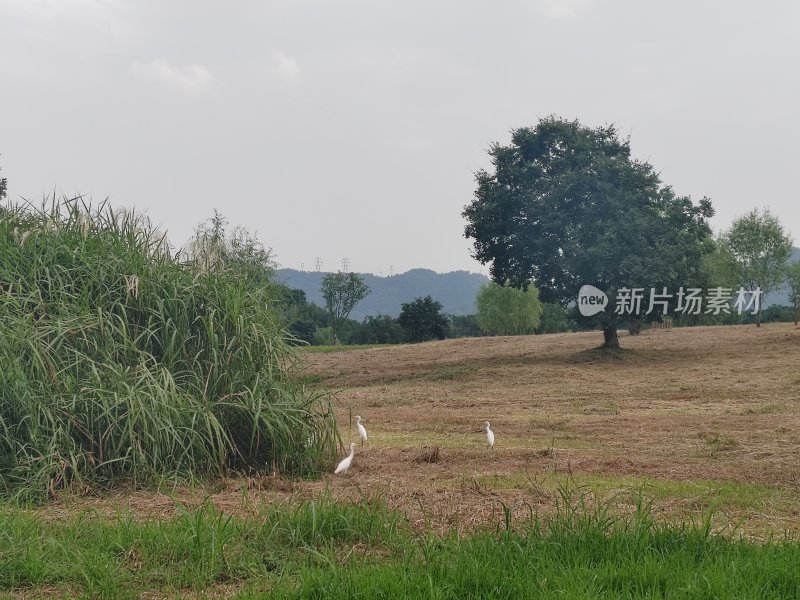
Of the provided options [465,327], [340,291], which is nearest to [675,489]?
[340,291]

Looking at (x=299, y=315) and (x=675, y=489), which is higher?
(x=299, y=315)

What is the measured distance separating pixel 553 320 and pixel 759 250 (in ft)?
121

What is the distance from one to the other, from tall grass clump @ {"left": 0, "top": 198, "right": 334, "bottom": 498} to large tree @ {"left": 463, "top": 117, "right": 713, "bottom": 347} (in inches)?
645

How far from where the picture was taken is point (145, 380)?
6820 millimetres

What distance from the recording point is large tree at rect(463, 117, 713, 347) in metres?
23.2

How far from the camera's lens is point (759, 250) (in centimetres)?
3519

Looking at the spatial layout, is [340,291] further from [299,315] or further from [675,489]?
[675,489]

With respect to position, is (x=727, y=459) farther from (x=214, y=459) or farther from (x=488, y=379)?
(x=488, y=379)

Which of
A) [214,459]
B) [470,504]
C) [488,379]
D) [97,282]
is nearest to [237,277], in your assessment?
[97,282]

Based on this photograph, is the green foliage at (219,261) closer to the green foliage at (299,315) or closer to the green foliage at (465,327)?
the green foliage at (299,315)

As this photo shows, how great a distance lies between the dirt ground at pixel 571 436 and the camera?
234 inches

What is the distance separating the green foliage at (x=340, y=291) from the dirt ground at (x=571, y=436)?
113 feet

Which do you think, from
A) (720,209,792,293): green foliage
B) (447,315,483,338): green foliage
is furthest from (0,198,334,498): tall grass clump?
(447,315,483,338): green foliage

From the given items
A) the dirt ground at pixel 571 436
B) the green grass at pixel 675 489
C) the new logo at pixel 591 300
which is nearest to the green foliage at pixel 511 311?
the dirt ground at pixel 571 436
